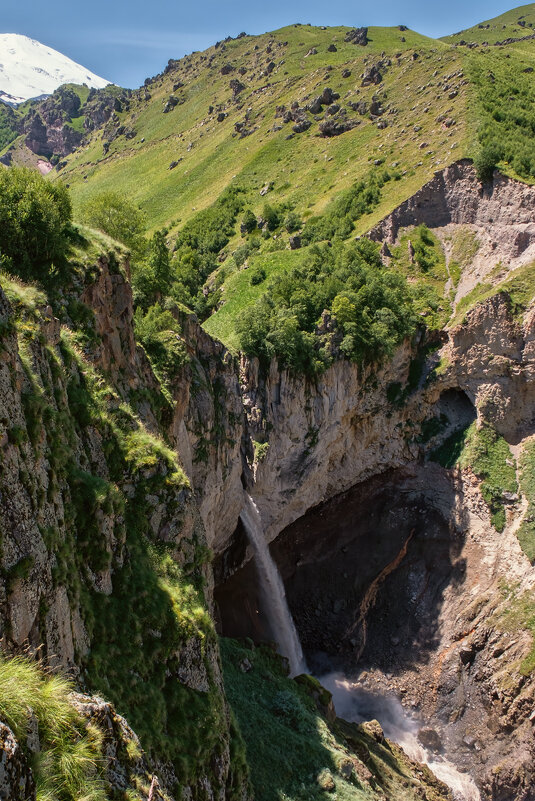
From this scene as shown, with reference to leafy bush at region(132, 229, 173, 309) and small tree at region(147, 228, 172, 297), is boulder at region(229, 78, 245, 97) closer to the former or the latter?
small tree at region(147, 228, 172, 297)

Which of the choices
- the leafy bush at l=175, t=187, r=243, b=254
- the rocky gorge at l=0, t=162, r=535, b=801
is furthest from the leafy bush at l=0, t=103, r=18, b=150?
the rocky gorge at l=0, t=162, r=535, b=801

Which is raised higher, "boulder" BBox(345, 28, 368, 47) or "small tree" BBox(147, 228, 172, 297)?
"boulder" BBox(345, 28, 368, 47)

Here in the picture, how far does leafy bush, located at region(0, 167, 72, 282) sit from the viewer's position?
1686cm

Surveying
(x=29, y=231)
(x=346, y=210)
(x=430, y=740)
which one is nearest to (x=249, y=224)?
(x=346, y=210)

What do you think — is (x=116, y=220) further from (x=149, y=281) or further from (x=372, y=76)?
(x=372, y=76)

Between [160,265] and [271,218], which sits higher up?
[271,218]

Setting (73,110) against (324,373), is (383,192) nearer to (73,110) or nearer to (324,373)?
(324,373)

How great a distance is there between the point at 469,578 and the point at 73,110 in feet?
591

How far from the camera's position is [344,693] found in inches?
1302

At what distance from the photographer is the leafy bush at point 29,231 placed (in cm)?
1686

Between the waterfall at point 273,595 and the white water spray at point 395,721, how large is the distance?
2497 mm

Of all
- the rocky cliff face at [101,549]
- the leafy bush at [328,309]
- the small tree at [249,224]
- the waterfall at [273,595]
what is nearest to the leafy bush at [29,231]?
the rocky cliff face at [101,549]

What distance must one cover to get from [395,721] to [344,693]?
3350 mm

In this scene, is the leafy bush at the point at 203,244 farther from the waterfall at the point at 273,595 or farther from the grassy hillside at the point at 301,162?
the waterfall at the point at 273,595
